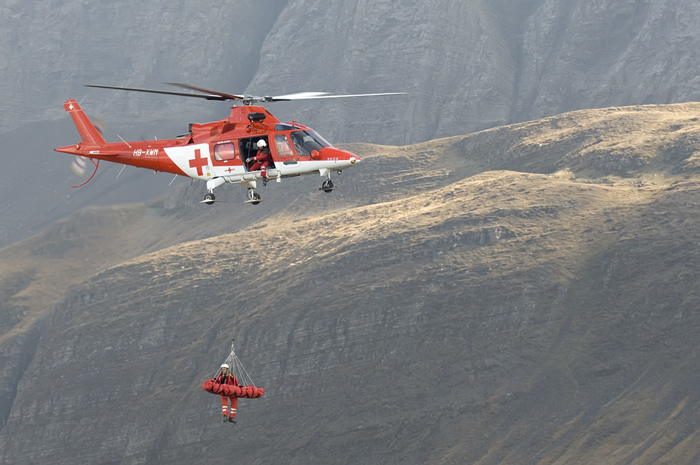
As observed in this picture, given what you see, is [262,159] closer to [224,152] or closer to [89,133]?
[224,152]

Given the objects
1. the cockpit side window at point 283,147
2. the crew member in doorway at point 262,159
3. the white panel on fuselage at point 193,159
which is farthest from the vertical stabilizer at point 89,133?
the cockpit side window at point 283,147

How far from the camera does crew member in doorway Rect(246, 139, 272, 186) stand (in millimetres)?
53969

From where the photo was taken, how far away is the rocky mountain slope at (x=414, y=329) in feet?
382

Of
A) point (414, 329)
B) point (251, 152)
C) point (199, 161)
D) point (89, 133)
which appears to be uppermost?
point (89, 133)

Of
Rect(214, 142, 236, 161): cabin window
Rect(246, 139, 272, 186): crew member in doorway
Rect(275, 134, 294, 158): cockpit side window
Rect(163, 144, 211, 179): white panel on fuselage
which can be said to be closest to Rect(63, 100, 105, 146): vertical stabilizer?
Rect(163, 144, 211, 179): white panel on fuselage

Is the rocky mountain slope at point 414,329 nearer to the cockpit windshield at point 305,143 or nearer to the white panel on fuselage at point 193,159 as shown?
the cockpit windshield at point 305,143

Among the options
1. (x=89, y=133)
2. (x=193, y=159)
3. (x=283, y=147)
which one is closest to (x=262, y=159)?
(x=283, y=147)

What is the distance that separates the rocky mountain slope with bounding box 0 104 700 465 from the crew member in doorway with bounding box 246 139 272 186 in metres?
62.0

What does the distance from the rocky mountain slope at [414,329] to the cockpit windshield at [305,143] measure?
6135 centimetres

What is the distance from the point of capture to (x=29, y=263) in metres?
184

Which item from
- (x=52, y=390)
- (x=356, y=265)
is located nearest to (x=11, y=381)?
(x=52, y=390)

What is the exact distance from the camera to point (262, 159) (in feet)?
177

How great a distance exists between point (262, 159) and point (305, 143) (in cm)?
207

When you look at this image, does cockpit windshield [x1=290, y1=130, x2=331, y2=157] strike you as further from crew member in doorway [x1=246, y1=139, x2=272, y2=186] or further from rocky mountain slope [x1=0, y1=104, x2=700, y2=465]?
rocky mountain slope [x1=0, y1=104, x2=700, y2=465]
